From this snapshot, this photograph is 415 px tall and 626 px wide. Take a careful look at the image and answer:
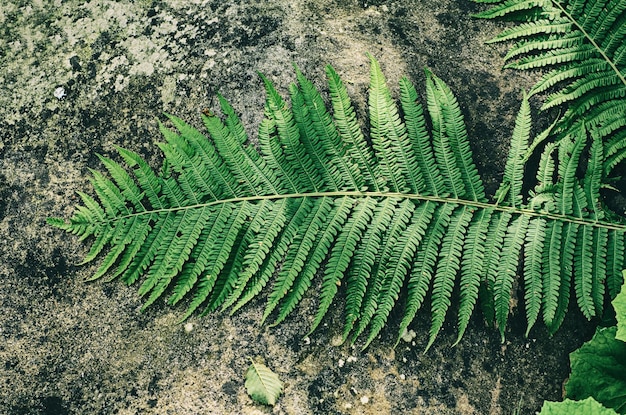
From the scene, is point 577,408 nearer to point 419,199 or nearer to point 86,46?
point 419,199

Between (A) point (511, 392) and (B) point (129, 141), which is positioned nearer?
(A) point (511, 392)

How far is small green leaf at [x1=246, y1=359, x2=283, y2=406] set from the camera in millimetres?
2570

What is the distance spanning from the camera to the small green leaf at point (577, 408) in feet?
7.03

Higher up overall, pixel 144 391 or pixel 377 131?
pixel 377 131

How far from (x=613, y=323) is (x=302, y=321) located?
146cm

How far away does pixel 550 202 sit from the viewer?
2.62m

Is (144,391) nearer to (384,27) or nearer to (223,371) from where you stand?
(223,371)

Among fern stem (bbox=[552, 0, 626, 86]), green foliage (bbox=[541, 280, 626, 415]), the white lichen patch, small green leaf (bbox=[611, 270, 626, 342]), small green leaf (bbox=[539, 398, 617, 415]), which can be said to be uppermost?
the white lichen patch

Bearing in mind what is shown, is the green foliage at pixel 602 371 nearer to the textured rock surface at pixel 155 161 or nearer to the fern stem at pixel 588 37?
the textured rock surface at pixel 155 161

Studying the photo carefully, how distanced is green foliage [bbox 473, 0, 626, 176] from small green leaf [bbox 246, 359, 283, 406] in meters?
1.86

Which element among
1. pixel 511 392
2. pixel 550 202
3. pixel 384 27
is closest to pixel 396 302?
pixel 511 392

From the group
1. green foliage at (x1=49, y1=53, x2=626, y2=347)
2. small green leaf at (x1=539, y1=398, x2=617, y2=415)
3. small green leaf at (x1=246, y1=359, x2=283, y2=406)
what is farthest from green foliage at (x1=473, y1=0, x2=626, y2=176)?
small green leaf at (x1=246, y1=359, x2=283, y2=406)

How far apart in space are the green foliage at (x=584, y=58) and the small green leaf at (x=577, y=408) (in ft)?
3.64

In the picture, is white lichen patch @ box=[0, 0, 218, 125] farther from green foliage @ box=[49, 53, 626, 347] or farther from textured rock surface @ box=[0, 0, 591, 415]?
green foliage @ box=[49, 53, 626, 347]
